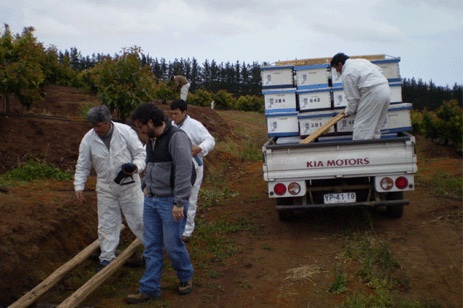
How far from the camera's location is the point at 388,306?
487 cm

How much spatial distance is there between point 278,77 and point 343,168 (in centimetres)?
255

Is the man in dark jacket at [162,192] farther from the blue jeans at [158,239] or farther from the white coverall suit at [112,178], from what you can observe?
the white coverall suit at [112,178]

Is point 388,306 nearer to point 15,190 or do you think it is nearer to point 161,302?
point 161,302

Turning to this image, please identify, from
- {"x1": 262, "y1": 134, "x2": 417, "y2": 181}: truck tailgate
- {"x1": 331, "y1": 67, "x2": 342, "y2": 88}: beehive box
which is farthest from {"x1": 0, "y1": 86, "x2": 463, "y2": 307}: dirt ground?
{"x1": 331, "y1": 67, "x2": 342, "y2": 88}: beehive box

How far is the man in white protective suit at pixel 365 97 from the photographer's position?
25.0 feet

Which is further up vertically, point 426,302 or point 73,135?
point 73,135

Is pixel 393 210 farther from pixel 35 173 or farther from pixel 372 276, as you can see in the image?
pixel 35 173

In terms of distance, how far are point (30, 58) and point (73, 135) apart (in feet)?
5.99

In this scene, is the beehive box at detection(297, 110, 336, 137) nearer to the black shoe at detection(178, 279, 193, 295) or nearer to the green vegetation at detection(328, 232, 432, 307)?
the green vegetation at detection(328, 232, 432, 307)

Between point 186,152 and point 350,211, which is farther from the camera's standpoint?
point 350,211

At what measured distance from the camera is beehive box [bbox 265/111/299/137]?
8344mm

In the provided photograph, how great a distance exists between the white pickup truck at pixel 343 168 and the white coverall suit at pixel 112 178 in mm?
2015

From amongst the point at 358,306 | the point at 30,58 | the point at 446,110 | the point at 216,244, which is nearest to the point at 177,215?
the point at 358,306

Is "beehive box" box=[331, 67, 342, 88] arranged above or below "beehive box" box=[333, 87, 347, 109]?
above
